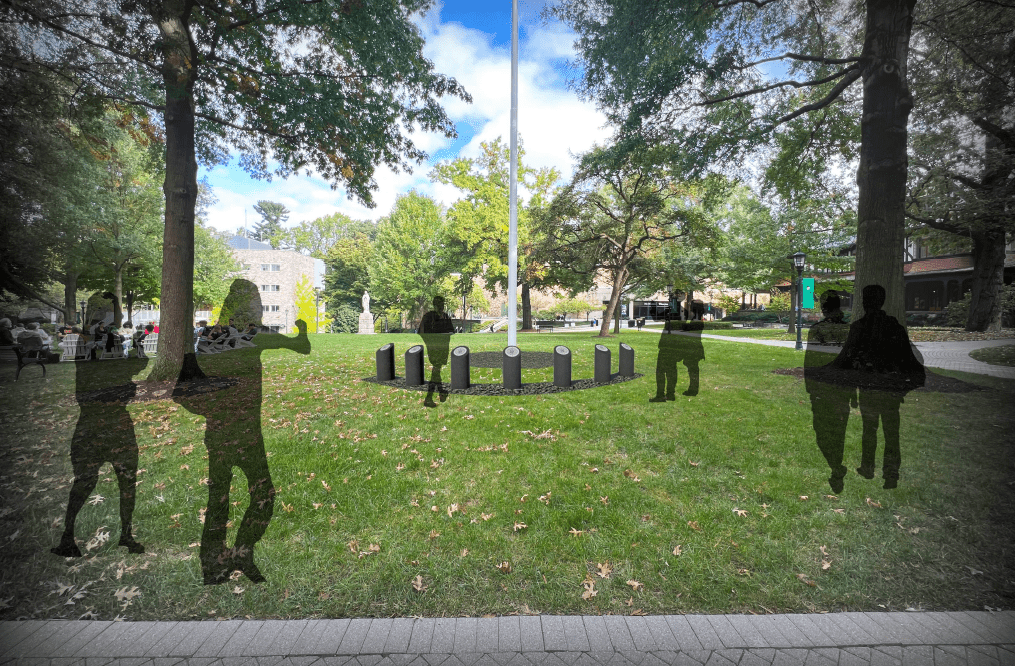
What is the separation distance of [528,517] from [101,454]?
4616 millimetres

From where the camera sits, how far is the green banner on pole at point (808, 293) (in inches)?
534

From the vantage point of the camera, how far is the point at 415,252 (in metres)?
20.6

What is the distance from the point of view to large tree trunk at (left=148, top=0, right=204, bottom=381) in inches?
152

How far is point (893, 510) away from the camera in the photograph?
326 centimetres

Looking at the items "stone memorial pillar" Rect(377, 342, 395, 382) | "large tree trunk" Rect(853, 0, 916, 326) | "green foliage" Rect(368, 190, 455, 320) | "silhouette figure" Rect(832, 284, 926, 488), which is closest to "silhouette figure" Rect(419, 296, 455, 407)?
"stone memorial pillar" Rect(377, 342, 395, 382)

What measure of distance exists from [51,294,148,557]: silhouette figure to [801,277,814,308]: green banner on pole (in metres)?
17.3

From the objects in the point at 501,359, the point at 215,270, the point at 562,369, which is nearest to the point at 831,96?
the point at 562,369

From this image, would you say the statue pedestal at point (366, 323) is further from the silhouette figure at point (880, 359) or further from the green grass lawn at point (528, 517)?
the silhouette figure at point (880, 359)

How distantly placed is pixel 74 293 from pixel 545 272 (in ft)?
62.6

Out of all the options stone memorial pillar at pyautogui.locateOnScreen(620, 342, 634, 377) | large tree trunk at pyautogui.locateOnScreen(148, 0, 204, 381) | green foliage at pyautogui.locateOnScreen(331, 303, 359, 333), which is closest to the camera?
large tree trunk at pyautogui.locateOnScreen(148, 0, 204, 381)

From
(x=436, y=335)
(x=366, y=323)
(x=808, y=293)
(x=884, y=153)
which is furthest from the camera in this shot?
(x=366, y=323)

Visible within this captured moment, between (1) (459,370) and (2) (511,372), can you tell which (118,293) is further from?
(2) (511,372)

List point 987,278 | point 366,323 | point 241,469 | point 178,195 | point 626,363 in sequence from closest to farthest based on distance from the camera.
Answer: point 241,469, point 178,195, point 987,278, point 626,363, point 366,323

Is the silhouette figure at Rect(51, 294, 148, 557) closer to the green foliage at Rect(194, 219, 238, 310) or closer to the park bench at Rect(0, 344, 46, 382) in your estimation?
the park bench at Rect(0, 344, 46, 382)
